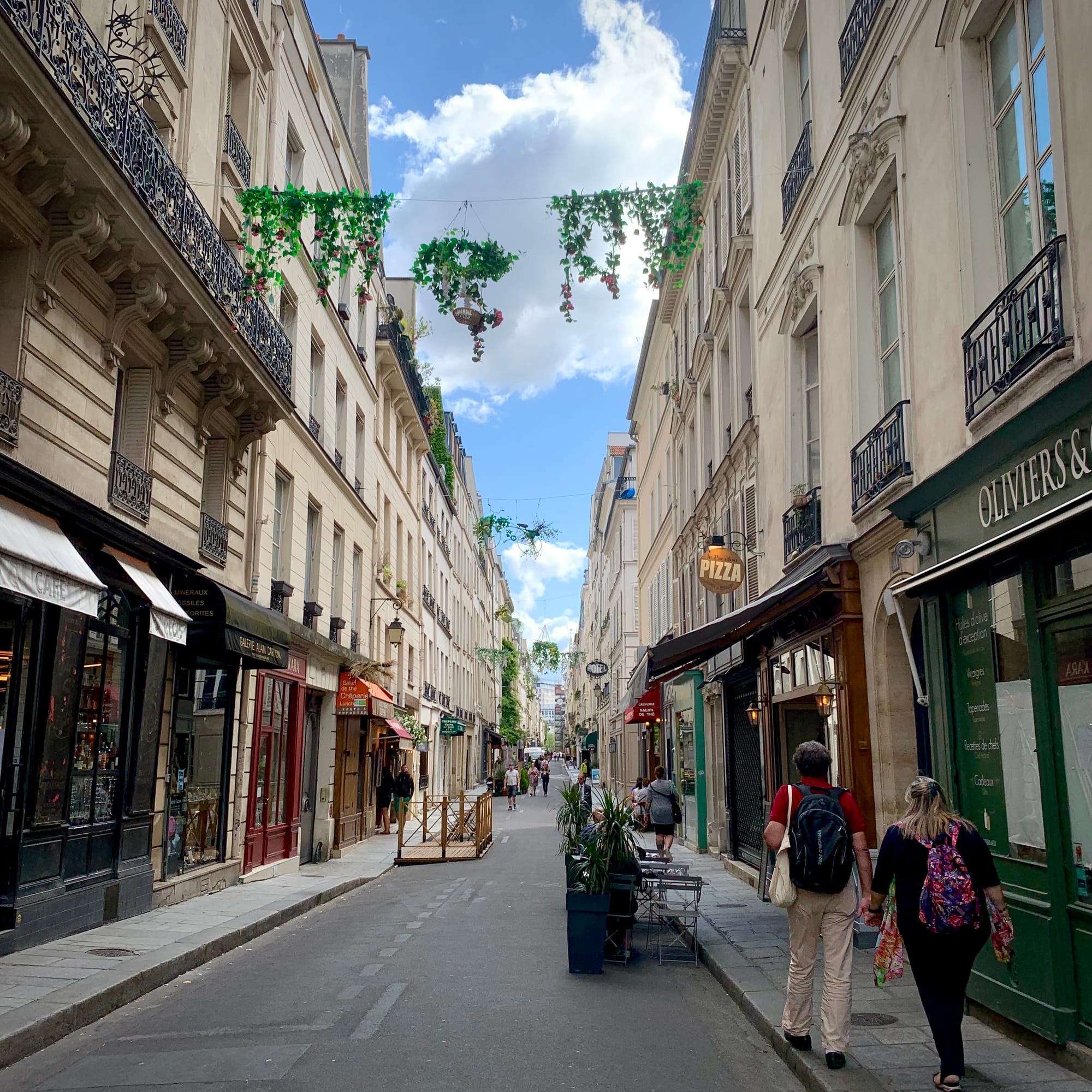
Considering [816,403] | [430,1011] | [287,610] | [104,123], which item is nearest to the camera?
[430,1011]

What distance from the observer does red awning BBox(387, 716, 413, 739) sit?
78.8 ft

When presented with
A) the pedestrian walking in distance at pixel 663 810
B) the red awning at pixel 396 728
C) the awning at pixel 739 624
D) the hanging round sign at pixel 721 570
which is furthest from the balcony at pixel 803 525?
the red awning at pixel 396 728

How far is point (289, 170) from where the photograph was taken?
1927cm

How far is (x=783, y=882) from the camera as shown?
6.08m

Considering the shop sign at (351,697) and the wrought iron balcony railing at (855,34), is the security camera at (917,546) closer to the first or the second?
the wrought iron balcony railing at (855,34)

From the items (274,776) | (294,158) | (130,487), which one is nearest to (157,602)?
(130,487)

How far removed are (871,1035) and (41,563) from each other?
6.81m

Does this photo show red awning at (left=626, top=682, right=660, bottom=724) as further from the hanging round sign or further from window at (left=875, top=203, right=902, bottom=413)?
window at (left=875, top=203, right=902, bottom=413)

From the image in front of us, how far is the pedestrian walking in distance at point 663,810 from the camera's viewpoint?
647 inches

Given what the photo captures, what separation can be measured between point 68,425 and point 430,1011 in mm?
6448

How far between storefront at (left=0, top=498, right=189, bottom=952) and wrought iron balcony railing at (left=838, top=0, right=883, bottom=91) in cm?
893

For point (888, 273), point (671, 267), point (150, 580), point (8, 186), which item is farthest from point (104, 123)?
point (888, 273)

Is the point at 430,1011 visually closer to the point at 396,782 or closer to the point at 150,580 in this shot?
the point at 150,580

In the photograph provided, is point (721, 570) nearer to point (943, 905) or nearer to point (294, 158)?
point (943, 905)
